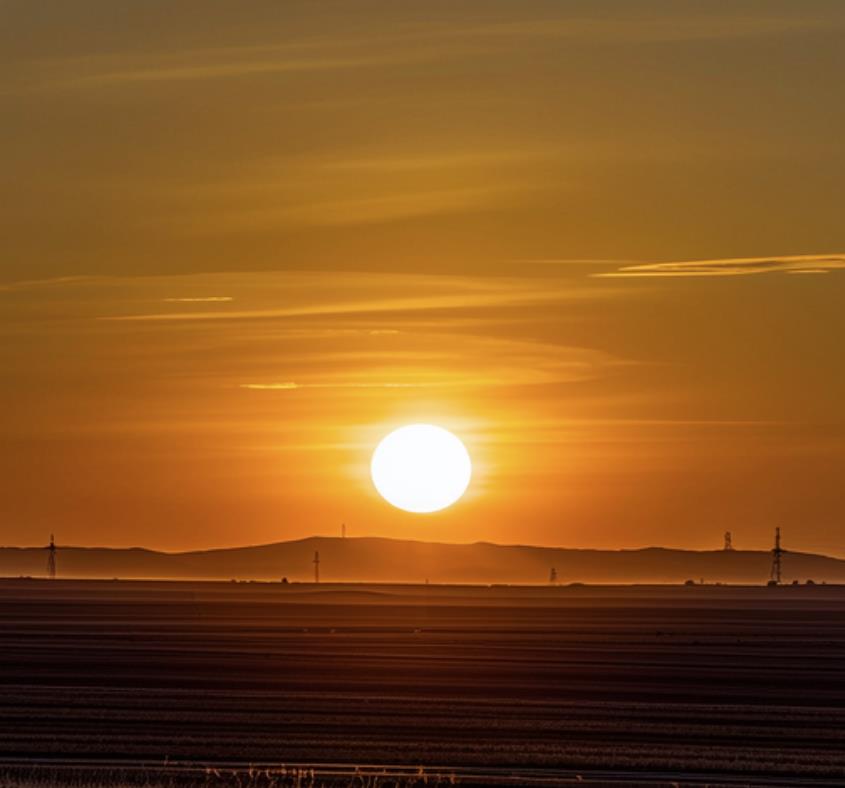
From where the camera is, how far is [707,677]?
7294cm

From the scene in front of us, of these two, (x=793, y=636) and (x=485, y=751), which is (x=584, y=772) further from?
(x=793, y=636)

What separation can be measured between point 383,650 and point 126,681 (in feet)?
69.2

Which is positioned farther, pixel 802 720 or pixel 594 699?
Answer: pixel 594 699

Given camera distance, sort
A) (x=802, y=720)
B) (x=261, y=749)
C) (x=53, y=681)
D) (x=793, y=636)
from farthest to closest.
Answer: (x=793, y=636)
(x=53, y=681)
(x=802, y=720)
(x=261, y=749)

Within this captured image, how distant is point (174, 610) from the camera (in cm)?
15000

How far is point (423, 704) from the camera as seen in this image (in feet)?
192

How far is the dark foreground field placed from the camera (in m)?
44.2

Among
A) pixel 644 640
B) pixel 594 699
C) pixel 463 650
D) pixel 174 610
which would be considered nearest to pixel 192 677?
pixel 594 699

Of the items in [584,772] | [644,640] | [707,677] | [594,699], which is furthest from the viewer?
[644,640]

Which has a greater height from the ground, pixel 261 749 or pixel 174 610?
pixel 174 610

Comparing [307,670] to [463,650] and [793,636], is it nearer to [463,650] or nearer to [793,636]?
[463,650]

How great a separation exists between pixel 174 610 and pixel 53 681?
83891mm

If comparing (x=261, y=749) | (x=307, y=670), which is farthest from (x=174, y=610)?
(x=261, y=749)

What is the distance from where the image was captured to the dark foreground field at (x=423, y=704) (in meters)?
44.2
